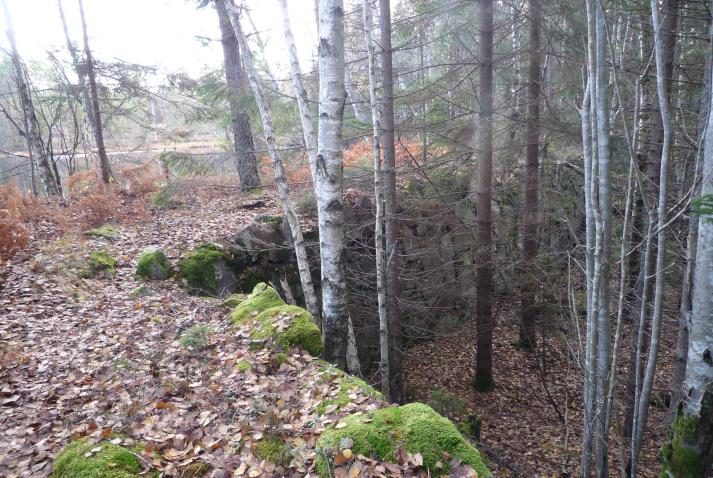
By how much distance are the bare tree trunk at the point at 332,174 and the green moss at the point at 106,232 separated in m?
6.41

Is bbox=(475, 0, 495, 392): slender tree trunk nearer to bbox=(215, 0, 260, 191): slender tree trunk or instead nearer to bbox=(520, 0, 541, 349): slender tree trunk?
bbox=(520, 0, 541, 349): slender tree trunk

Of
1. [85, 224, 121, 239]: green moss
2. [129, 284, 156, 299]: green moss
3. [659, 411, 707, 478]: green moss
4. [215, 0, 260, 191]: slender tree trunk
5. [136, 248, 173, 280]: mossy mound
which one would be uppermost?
[215, 0, 260, 191]: slender tree trunk

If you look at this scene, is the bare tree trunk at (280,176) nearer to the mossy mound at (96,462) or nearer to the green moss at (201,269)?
the green moss at (201,269)

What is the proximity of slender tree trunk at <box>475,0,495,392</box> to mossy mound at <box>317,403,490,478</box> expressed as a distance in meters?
5.86

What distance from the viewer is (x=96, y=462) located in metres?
2.83

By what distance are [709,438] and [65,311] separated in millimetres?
7738

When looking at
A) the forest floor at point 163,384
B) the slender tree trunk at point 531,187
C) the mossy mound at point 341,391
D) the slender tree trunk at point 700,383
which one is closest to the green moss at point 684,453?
the slender tree trunk at point 700,383

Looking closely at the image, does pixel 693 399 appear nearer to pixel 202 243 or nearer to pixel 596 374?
pixel 596 374

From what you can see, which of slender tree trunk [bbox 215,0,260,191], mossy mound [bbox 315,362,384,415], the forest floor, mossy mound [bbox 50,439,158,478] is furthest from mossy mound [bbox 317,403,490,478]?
slender tree trunk [bbox 215,0,260,191]

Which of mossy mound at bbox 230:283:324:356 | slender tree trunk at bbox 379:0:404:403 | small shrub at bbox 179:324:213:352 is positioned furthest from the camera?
slender tree trunk at bbox 379:0:404:403

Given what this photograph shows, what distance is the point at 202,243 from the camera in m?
8.94

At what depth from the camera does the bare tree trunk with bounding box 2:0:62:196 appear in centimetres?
1097

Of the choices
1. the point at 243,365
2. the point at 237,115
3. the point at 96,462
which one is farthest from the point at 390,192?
the point at 96,462

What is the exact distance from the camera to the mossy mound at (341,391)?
356 cm
